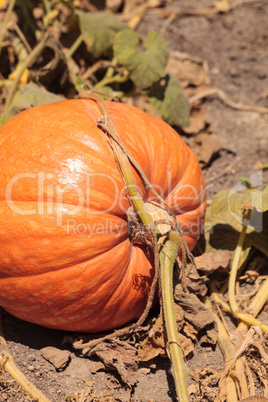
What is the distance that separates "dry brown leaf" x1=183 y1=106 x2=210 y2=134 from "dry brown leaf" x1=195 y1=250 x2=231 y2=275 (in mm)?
1385

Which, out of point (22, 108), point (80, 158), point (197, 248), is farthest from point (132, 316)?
point (22, 108)

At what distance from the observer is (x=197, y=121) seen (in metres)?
3.63

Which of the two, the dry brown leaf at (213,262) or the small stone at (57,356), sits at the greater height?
the dry brown leaf at (213,262)

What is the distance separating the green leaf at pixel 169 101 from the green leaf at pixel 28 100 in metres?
0.69

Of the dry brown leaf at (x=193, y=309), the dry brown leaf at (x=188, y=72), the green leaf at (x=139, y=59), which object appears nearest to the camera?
the dry brown leaf at (x=193, y=309)

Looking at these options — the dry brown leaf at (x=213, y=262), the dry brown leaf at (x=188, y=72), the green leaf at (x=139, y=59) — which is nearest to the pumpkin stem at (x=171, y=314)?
the dry brown leaf at (x=213, y=262)

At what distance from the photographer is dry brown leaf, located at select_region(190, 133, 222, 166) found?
333 centimetres

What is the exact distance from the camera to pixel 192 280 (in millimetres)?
2264

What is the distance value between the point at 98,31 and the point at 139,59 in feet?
2.22

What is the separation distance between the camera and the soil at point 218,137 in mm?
2076

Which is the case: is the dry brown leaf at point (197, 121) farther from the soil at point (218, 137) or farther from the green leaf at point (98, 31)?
the green leaf at point (98, 31)

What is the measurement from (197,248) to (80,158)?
3.36ft

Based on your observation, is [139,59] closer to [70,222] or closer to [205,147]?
[205,147]

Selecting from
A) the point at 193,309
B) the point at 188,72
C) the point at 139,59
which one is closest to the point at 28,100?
the point at 139,59
